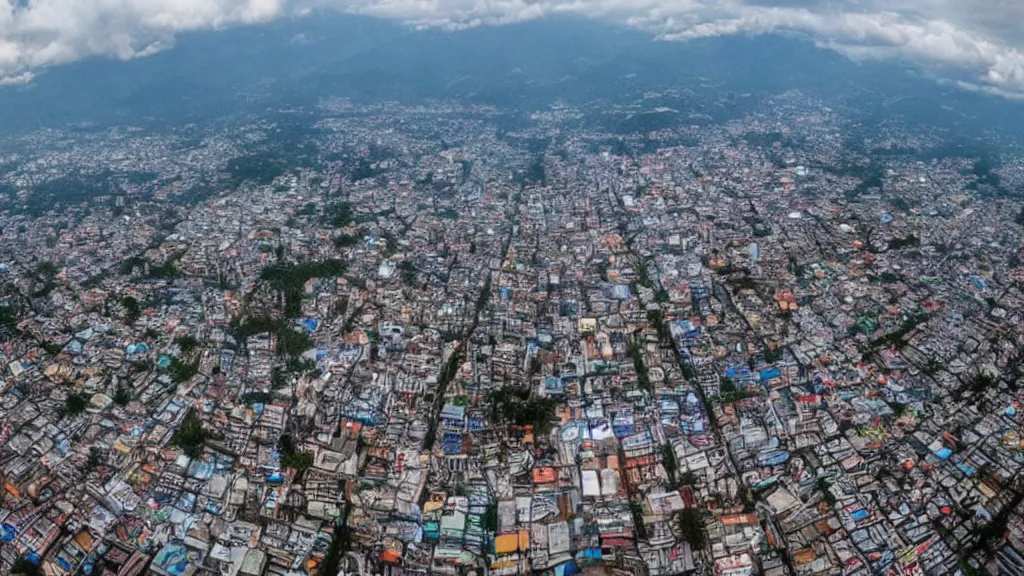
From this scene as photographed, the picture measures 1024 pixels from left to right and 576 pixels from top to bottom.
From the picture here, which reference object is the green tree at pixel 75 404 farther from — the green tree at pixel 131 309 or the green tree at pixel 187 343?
the green tree at pixel 131 309

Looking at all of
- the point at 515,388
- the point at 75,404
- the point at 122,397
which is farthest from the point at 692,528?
the point at 75,404

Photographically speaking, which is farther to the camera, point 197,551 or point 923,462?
point 923,462

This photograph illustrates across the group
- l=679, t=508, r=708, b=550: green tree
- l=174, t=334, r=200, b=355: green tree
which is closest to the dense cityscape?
l=679, t=508, r=708, b=550: green tree

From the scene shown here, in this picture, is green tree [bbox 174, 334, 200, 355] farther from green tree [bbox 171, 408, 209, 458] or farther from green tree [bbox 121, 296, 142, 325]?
green tree [bbox 171, 408, 209, 458]

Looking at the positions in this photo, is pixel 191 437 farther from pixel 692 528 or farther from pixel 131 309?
pixel 692 528

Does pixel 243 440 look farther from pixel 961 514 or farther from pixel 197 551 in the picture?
pixel 961 514

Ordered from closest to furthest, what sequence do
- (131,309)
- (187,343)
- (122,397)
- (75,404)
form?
(75,404) < (122,397) < (187,343) < (131,309)

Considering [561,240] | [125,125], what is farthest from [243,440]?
[125,125]

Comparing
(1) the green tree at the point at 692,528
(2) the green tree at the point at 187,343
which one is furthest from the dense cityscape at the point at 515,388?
(2) the green tree at the point at 187,343

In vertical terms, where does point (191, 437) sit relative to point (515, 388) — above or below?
above
